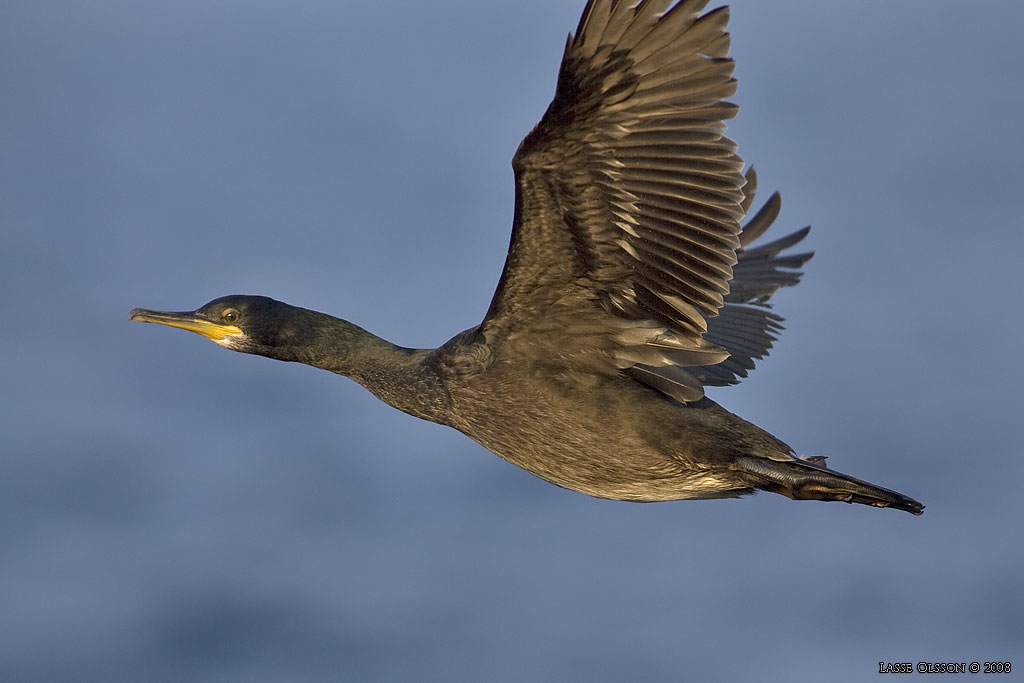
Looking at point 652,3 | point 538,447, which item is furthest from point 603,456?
point 652,3

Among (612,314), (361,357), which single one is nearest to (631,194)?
(612,314)

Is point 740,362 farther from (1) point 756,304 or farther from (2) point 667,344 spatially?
(2) point 667,344

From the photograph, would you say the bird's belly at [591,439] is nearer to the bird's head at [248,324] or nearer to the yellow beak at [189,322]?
the bird's head at [248,324]

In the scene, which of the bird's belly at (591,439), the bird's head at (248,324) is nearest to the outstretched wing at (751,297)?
the bird's belly at (591,439)

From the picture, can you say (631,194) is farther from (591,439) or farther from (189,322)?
(189,322)

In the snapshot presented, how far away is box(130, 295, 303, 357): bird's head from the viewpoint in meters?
8.89

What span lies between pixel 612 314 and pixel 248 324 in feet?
7.94

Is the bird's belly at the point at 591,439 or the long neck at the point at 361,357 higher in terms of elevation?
the long neck at the point at 361,357

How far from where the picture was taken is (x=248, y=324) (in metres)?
8.89

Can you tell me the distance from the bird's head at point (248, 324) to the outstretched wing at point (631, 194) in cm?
162

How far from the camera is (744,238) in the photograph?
10.7 meters

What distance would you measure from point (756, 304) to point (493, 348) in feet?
9.82

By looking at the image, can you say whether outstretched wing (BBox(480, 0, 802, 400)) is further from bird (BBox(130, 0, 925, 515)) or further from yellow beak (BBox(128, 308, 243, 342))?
yellow beak (BBox(128, 308, 243, 342))

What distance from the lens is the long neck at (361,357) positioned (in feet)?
28.7
